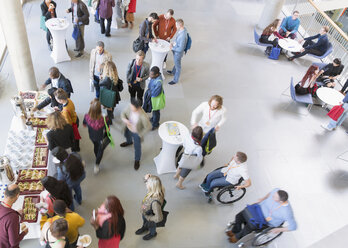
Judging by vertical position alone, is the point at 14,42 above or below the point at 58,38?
above

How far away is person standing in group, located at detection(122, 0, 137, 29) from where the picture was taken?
847 cm

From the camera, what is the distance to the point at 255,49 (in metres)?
9.24

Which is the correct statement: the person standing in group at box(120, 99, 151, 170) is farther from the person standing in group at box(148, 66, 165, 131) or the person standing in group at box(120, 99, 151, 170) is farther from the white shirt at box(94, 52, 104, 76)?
the white shirt at box(94, 52, 104, 76)

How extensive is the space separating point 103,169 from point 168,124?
1392mm

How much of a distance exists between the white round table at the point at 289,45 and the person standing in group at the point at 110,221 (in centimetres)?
703

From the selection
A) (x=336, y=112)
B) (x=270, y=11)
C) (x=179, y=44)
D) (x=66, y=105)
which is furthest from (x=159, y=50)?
(x=270, y=11)

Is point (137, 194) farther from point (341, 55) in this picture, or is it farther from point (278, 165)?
point (341, 55)

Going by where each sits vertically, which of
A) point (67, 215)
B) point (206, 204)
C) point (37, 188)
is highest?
point (67, 215)

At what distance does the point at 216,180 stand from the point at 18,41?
4.31 meters

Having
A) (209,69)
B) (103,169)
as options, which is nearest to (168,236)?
(103,169)

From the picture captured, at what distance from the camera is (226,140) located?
6.27 m

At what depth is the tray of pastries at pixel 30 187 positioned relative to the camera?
402 cm

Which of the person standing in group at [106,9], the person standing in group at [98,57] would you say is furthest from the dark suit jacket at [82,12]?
the person standing in group at [98,57]

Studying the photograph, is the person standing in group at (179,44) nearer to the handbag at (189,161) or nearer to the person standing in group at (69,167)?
the handbag at (189,161)
